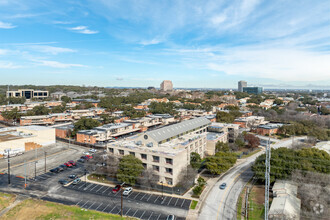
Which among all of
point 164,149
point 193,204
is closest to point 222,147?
point 164,149

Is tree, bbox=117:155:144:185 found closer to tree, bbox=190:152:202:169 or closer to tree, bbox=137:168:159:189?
tree, bbox=137:168:159:189

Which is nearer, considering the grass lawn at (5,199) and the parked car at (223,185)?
the grass lawn at (5,199)

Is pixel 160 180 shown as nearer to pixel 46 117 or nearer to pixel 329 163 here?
pixel 329 163

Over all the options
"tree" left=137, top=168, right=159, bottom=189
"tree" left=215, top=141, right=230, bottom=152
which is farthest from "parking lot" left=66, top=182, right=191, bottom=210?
"tree" left=215, top=141, right=230, bottom=152

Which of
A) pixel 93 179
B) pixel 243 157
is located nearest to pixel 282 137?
pixel 243 157

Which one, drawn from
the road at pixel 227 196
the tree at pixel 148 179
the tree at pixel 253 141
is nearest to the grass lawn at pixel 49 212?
the tree at pixel 148 179

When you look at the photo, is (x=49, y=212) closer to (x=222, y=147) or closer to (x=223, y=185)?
(x=223, y=185)

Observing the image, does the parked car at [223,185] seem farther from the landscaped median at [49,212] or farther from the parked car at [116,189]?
the landscaped median at [49,212]

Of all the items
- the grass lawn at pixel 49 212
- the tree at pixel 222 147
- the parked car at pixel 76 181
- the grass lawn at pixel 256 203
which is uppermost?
the tree at pixel 222 147
